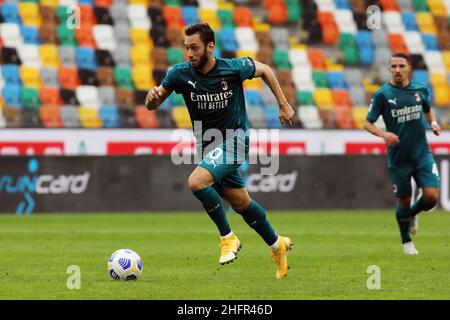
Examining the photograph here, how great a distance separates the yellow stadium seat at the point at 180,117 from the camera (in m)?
24.0

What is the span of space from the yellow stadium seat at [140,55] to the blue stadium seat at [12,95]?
3061 mm

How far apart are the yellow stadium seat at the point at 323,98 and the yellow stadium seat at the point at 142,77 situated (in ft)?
13.4

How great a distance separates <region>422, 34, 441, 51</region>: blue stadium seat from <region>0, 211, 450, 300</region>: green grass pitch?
9536mm

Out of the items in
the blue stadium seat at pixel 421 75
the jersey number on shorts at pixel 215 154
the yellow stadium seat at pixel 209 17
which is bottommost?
the jersey number on shorts at pixel 215 154

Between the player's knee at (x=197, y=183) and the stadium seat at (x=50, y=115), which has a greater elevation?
the stadium seat at (x=50, y=115)

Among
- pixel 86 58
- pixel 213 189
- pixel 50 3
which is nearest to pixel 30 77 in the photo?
pixel 86 58

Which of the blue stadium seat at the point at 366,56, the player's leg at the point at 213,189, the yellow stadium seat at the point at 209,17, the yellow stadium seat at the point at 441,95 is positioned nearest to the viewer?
the player's leg at the point at 213,189

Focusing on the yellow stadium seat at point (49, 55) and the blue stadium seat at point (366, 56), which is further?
the blue stadium seat at point (366, 56)

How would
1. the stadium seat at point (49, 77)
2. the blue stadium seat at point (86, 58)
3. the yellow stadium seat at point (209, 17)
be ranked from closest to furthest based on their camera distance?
the stadium seat at point (49, 77), the blue stadium seat at point (86, 58), the yellow stadium seat at point (209, 17)

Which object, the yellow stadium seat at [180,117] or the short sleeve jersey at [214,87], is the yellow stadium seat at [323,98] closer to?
the yellow stadium seat at [180,117]

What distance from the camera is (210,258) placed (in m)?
12.0

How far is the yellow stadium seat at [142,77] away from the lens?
82.4 feet
